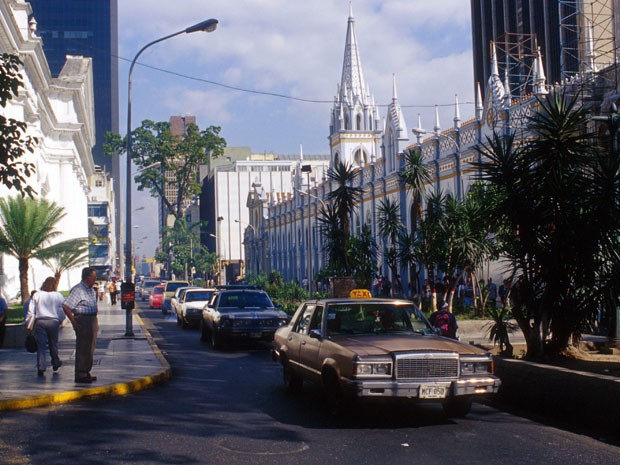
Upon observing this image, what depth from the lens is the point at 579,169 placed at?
513 inches

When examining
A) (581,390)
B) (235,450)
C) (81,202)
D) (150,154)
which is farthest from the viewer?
(150,154)

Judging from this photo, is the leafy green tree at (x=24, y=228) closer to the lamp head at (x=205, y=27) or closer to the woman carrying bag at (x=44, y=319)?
the lamp head at (x=205, y=27)

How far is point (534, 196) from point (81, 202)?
61440 mm

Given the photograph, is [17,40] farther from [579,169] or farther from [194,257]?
[194,257]

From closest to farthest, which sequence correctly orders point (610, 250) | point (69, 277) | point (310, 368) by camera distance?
1. point (310, 368)
2. point (610, 250)
3. point (69, 277)

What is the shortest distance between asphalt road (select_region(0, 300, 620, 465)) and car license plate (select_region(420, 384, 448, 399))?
0.39m

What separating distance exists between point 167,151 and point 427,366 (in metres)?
69.7

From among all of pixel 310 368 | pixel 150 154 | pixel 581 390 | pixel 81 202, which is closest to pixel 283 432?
pixel 310 368

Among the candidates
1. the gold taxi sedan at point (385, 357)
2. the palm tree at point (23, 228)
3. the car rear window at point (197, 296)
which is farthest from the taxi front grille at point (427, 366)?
the palm tree at point (23, 228)

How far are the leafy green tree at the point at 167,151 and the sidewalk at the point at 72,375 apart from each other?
189ft

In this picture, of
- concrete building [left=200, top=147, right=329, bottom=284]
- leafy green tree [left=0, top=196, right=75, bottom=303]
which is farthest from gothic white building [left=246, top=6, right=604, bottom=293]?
concrete building [left=200, top=147, right=329, bottom=284]

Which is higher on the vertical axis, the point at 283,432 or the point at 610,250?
the point at 610,250

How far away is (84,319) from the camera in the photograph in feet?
42.5

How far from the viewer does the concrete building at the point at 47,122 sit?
37.3m
